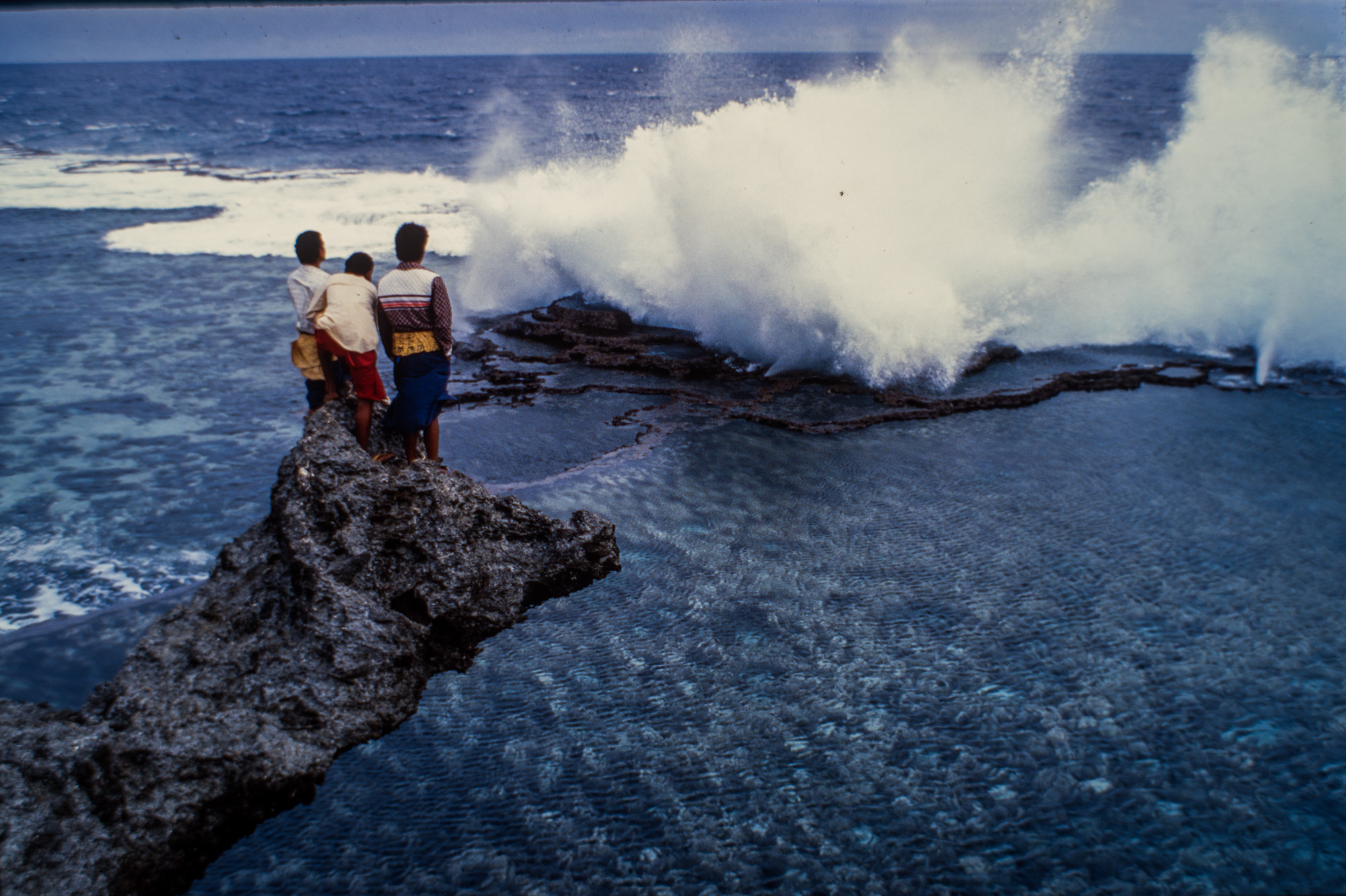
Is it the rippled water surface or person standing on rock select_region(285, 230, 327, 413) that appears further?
person standing on rock select_region(285, 230, 327, 413)

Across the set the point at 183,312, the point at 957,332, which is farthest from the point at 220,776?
the point at 183,312

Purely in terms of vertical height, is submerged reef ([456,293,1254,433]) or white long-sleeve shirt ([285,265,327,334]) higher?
white long-sleeve shirt ([285,265,327,334])

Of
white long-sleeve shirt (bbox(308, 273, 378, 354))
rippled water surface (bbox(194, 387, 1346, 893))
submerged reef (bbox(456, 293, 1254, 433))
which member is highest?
white long-sleeve shirt (bbox(308, 273, 378, 354))

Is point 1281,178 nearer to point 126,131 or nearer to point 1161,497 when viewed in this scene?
point 1161,497

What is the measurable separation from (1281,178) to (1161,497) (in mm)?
6890

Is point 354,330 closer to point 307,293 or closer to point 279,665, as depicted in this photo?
point 307,293

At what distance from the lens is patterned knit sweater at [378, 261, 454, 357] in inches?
164

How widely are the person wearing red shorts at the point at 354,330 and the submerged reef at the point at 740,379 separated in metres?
2.51

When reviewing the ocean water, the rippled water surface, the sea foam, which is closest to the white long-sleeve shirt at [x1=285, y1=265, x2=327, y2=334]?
the ocean water

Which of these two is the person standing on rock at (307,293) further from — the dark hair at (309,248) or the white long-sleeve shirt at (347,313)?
the white long-sleeve shirt at (347,313)

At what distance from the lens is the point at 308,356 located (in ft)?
14.3

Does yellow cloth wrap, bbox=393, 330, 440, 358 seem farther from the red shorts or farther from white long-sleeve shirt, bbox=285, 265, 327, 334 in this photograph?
white long-sleeve shirt, bbox=285, 265, 327, 334

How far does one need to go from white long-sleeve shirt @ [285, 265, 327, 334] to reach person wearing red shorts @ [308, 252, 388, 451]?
0.07 metres

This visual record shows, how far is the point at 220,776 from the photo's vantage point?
2.61m
